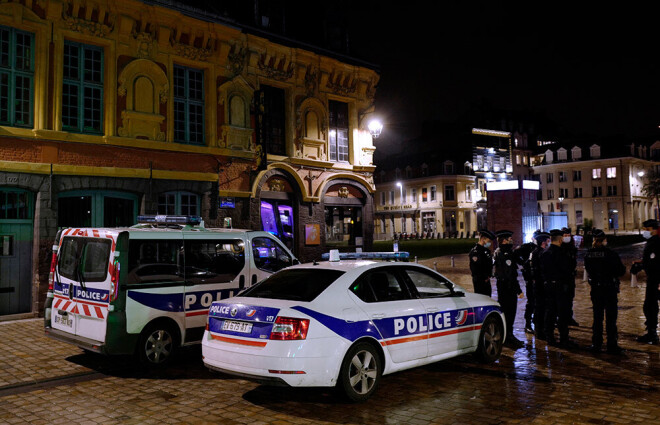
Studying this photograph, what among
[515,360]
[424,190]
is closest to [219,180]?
[515,360]

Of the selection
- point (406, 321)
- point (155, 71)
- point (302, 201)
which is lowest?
point (406, 321)

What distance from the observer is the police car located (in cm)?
557

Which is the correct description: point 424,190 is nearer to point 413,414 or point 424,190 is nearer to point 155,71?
point 155,71

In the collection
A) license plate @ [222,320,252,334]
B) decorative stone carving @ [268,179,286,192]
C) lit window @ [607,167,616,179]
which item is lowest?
license plate @ [222,320,252,334]

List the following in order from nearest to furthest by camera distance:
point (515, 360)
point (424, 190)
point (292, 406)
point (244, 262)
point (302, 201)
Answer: point (292, 406) → point (515, 360) → point (244, 262) → point (302, 201) → point (424, 190)

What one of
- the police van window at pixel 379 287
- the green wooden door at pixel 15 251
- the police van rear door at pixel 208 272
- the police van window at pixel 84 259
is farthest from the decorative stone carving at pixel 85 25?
the police van window at pixel 379 287

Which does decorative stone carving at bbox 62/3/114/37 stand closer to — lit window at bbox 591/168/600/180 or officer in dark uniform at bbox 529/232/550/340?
officer in dark uniform at bbox 529/232/550/340

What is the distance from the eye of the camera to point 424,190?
68.5 meters

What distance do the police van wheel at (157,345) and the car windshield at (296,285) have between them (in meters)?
2.07

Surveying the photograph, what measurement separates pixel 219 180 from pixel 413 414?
12014 mm

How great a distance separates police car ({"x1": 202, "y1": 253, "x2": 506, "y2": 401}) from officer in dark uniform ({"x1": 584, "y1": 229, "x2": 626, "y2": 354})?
2.60m

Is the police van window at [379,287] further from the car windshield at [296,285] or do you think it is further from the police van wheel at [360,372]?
Result: the police van wheel at [360,372]

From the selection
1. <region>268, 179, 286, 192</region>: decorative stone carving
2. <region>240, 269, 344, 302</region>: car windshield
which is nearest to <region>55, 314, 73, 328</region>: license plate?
<region>240, 269, 344, 302</region>: car windshield

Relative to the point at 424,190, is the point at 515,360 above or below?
below
